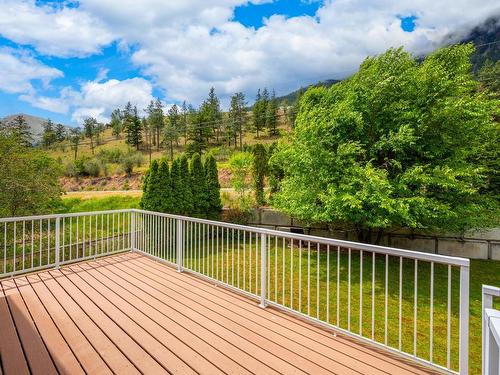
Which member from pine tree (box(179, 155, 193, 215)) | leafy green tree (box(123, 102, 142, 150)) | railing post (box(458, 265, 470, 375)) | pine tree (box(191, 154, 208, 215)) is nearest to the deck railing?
railing post (box(458, 265, 470, 375))

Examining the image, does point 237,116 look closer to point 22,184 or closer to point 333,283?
point 22,184

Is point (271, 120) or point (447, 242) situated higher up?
point (271, 120)

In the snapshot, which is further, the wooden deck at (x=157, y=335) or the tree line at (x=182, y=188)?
the tree line at (x=182, y=188)

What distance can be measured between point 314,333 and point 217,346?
0.98 meters

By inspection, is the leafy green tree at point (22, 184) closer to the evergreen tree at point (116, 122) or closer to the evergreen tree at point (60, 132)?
the evergreen tree at point (116, 122)

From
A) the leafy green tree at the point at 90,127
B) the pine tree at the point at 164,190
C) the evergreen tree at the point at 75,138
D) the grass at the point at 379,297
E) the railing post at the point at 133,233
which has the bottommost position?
the grass at the point at 379,297

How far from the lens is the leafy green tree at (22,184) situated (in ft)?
26.5

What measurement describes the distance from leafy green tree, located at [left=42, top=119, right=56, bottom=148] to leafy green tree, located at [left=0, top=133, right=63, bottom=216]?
5436 cm

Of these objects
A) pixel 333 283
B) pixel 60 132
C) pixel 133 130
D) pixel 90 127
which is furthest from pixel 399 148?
pixel 60 132

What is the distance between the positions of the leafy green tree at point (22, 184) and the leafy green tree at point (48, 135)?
5436 centimetres

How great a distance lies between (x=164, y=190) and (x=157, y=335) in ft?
21.2

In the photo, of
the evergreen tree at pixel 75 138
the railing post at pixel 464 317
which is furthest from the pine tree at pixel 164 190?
the evergreen tree at pixel 75 138

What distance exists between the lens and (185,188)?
9.06m

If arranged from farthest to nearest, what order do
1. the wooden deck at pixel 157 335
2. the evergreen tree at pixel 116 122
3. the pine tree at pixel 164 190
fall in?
the evergreen tree at pixel 116 122
the pine tree at pixel 164 190
the wooden deck at pixel 157 335
